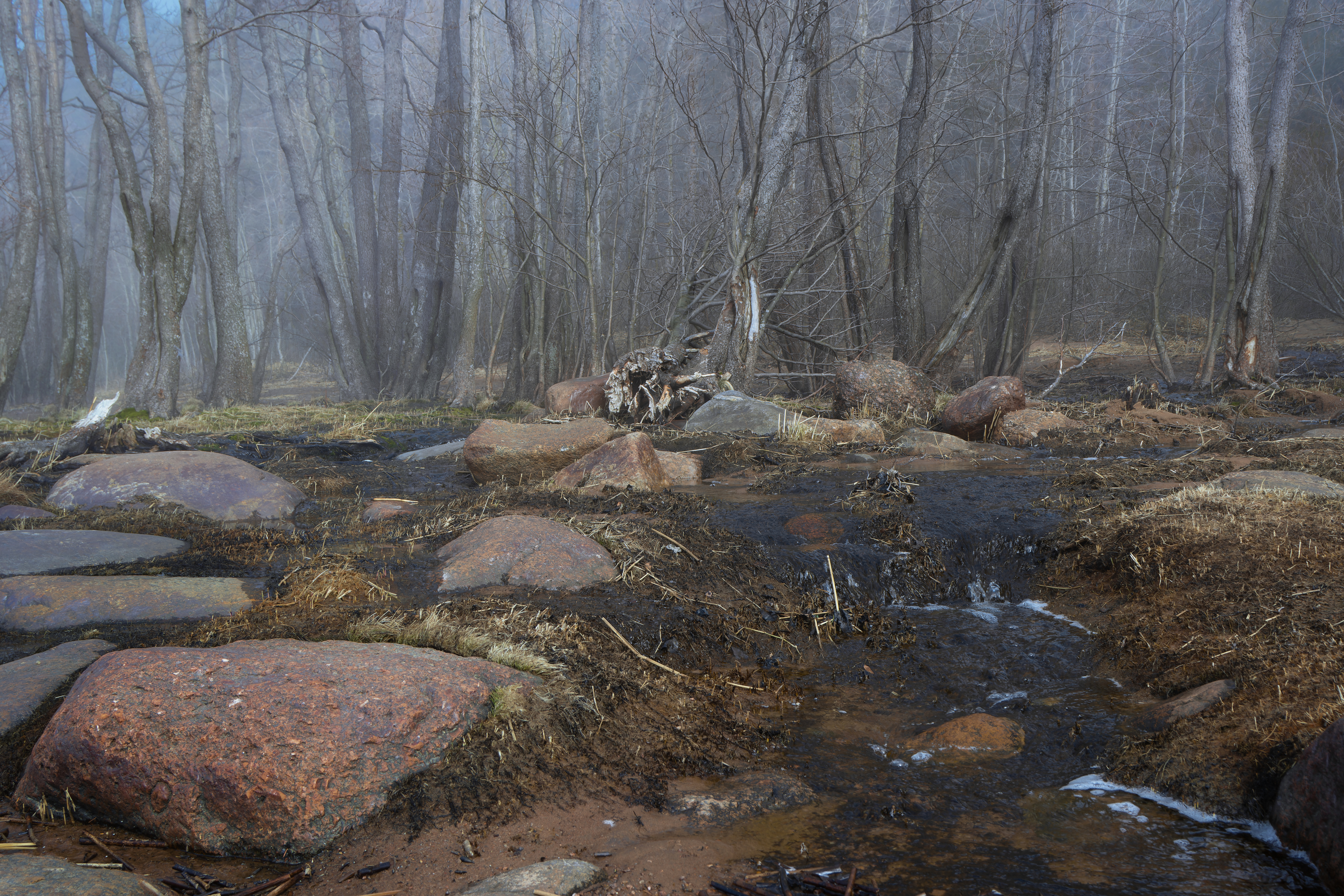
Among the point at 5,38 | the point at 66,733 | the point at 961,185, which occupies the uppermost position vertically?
the point at 5,38

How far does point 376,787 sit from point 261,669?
559mm

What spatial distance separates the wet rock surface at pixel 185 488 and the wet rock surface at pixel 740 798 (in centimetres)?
420

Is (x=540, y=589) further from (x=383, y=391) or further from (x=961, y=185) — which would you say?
(x=961, y=185)

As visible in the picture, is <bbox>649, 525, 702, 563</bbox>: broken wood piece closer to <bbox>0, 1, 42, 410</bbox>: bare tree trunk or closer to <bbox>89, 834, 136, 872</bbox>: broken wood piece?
<bbox>89, 834, 136, 872</bbox>: broken wood piece

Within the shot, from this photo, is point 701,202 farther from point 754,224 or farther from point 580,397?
point 580,397

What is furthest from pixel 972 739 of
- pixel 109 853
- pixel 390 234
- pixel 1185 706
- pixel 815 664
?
pixel 390 234

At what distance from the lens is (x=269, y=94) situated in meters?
17.4

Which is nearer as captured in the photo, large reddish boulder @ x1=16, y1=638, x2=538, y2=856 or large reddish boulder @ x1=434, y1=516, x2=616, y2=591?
large reddish boulder @ x1=16, y1=638, x2=538, y2=856

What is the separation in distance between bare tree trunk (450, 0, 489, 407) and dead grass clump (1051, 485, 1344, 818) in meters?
10.6

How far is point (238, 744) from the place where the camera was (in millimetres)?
2502

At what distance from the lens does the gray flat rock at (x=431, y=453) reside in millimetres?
8797

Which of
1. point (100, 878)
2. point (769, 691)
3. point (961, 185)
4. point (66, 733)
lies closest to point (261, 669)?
point (66, 733)

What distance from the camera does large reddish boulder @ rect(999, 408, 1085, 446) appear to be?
8641 mm

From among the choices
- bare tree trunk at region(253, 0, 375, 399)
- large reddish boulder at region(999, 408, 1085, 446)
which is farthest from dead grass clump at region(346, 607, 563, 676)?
bare tree trunk at region(253, 0, 375, 399)
